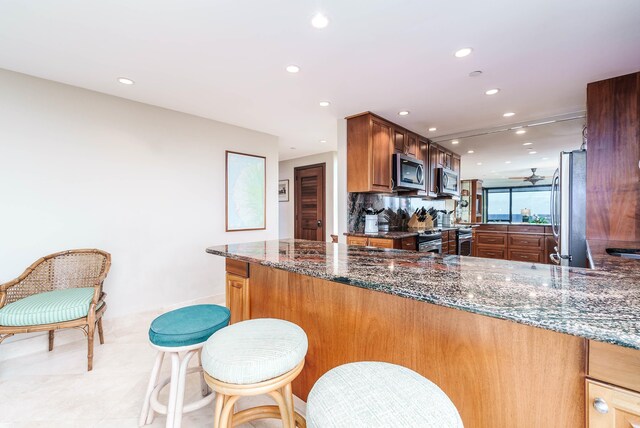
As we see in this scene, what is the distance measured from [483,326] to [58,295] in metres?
2.93

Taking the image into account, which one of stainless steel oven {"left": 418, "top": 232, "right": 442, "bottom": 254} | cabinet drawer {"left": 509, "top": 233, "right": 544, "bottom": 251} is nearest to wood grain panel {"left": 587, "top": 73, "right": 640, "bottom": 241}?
stainless steel oven {"left": 418, "top": 232, "right": 442, "bottom": 254}

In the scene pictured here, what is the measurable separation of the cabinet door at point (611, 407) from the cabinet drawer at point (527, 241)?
5.63 meters

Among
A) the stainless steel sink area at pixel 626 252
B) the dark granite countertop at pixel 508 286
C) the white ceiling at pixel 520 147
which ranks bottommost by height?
the stainless steel sink area at pixel 626 252

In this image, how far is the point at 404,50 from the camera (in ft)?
6.85

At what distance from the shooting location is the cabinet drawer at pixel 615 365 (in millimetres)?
691

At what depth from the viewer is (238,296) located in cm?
197

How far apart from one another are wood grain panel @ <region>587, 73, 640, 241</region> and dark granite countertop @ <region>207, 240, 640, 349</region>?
1464 mm

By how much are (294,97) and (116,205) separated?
2.15 m

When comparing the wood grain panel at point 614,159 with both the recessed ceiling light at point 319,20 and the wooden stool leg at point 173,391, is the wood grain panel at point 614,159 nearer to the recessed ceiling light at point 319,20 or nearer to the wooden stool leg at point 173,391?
the recessed ceiling light at point 319,20

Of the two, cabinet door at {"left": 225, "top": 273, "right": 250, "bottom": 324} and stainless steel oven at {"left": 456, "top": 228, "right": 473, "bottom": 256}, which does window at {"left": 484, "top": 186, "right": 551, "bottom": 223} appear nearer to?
stainless steel oven at {"left": 456, "top": 228, "right": 473, "bottom": 256}

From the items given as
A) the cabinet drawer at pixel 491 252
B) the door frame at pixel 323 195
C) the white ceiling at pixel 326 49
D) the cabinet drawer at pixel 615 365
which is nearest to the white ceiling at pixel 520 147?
the white ceiling at pixel 326 49

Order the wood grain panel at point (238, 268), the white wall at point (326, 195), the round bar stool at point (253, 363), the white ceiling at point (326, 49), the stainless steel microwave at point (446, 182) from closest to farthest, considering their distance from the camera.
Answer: the round bar stool at point (253, 363) < the white ceiling at point (326, 49) < the wood grain panel at point (238, 268) < the stainless steel microwave at point (446, 182) < the white wall at point (326, 195)

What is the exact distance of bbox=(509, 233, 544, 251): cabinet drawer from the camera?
528 cm

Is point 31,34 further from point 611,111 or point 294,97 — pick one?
point 611,111
